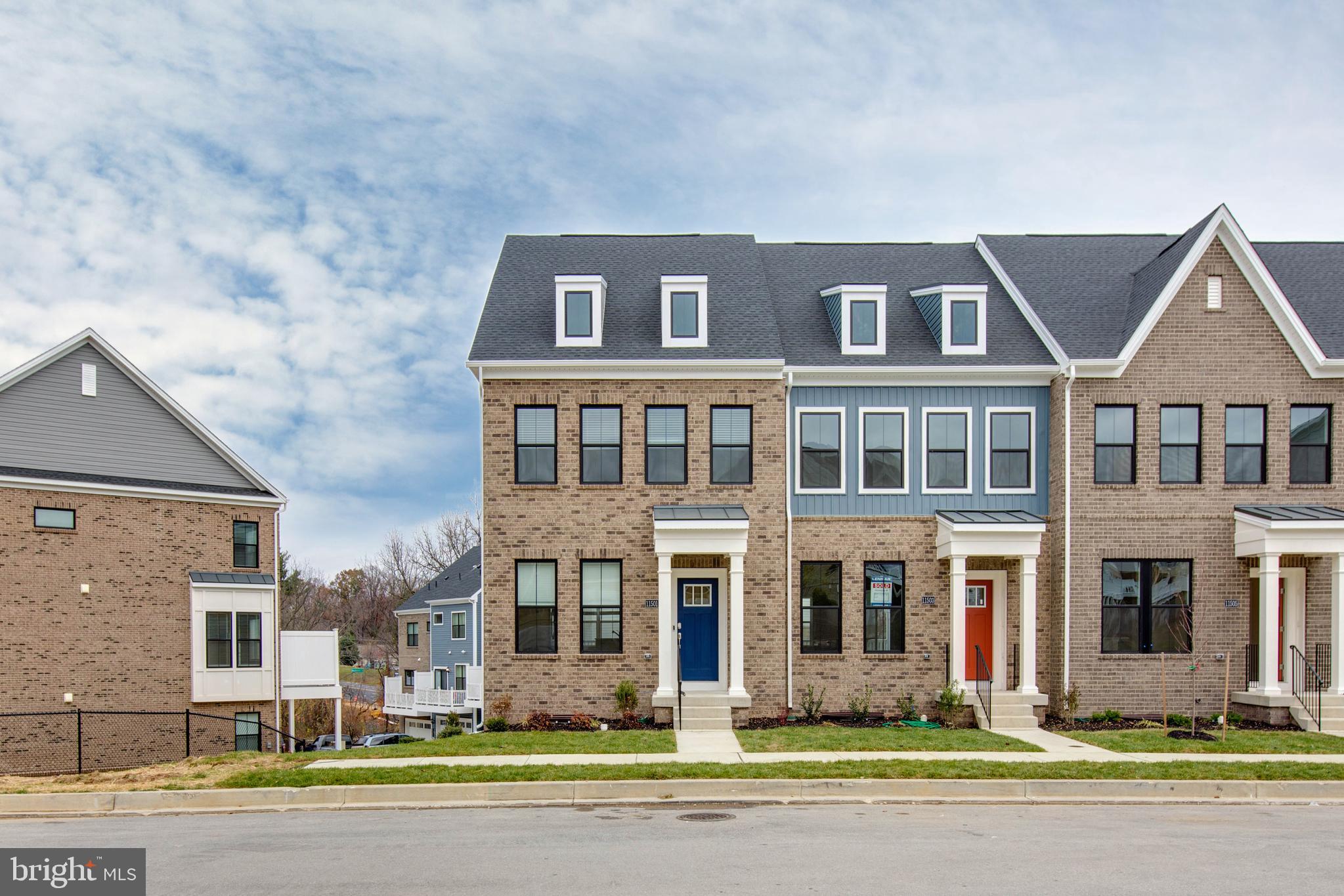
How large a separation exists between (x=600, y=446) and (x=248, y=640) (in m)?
12.8

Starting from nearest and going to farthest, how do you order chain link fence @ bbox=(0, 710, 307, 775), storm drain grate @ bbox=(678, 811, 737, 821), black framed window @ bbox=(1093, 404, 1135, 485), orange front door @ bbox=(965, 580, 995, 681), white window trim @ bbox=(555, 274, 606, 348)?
storm drain grate @ bbox=(678, 811, 737, 821), black framed window @ bbox=(1093, 404, 1135, 485), white window trim @ bbox=(555, 274, 606, 348), orange front door @ bbox=(965, 580, 995, 681), chain link fence @ bbox=(0, 710, 307, 775)

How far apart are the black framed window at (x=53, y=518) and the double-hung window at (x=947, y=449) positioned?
19.6m

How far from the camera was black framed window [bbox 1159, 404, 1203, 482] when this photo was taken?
22812mm

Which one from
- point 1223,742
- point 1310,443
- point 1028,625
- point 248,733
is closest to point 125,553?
point 248,733

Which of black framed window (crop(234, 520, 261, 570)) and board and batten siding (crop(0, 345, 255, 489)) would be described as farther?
black framed window (crop(234, 520, 261, 570))

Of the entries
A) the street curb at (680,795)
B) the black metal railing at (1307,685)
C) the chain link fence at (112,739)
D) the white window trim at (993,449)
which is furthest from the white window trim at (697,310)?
the black metal railing at (1307,685)

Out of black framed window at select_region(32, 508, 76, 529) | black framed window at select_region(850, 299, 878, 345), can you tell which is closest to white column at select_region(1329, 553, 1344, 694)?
black framed window at select_region(850, 299, 878, 345)

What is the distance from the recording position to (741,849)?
1105 centimetres

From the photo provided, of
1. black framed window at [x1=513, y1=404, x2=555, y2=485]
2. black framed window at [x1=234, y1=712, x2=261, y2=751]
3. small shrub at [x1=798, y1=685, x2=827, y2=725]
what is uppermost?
black framed window at [x1=513, y1=404, x2=555, y2=485]

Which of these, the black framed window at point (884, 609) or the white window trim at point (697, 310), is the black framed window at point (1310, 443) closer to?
the black framed window at point (884, 609)

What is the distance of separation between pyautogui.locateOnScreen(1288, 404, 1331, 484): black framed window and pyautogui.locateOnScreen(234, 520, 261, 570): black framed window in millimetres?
25139

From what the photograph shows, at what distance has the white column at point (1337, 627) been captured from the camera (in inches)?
843

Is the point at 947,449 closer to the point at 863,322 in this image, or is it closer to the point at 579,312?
the point at 863,322

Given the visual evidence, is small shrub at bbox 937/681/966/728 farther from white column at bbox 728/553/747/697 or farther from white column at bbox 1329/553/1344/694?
white column at bbox 1329/553/1344/694
